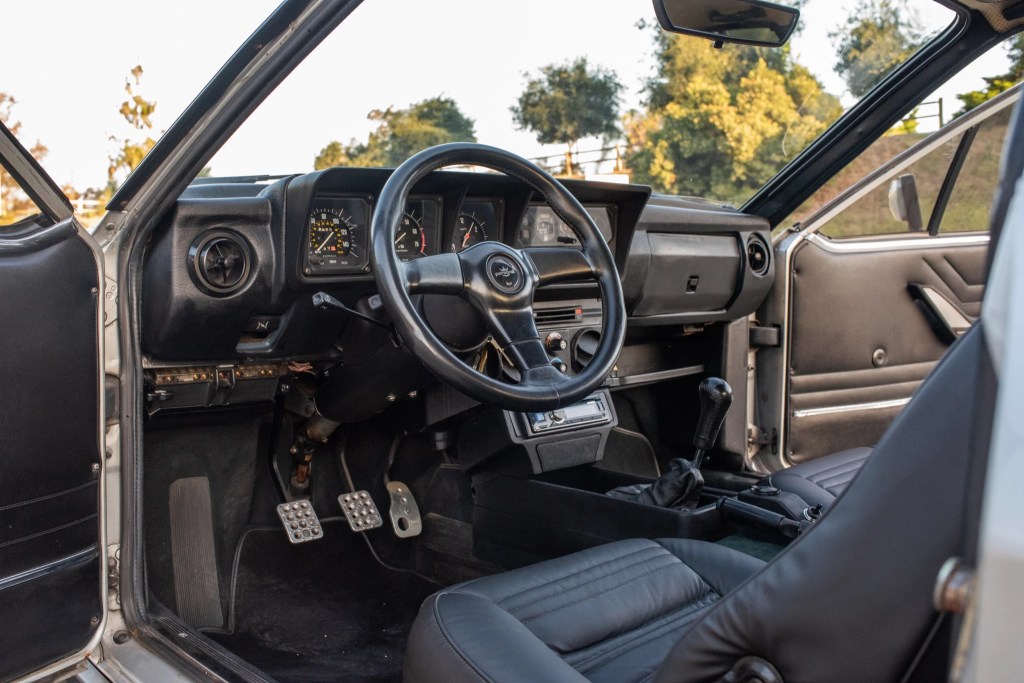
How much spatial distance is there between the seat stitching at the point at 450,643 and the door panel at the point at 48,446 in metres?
0.78

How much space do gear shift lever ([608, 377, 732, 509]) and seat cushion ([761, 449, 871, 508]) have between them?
23 cm

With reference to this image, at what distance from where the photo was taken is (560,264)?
212 centimetres

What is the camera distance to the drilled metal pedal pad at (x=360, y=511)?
3008 mm

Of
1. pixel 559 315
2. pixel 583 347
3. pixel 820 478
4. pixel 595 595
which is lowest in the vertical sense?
pixel 820 478

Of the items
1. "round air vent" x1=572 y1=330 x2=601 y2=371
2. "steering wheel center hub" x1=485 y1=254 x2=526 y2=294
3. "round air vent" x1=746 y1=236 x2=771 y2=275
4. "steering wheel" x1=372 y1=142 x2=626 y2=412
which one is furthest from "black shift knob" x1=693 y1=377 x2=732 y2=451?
"steering wheel center hub" x1=485 y1=254 x2=526 y2=294

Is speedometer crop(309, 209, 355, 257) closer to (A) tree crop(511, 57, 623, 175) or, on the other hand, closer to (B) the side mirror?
(B) the side mirror

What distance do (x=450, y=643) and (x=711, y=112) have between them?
769 centimetres

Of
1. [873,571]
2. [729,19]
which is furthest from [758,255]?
[873,571]

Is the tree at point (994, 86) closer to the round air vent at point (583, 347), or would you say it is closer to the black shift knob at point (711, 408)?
the black shift knob at point (711, 408)

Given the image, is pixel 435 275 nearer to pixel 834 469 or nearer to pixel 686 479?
pixel 686 479

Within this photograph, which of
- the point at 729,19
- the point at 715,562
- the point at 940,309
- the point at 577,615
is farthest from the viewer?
the point at 940,309

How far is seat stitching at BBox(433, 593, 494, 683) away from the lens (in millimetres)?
1280

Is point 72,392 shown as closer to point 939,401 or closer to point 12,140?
point 12,140

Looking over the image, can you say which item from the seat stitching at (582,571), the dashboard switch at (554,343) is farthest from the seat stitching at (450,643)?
the dashboard switch at (554,343)
